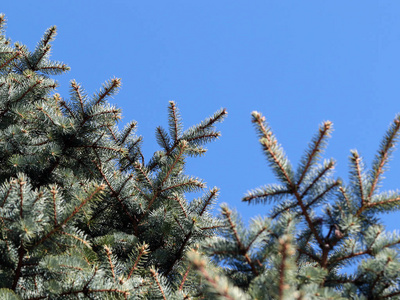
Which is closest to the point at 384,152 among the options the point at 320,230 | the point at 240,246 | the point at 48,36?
the point at 320,230

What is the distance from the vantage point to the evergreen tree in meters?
2.19

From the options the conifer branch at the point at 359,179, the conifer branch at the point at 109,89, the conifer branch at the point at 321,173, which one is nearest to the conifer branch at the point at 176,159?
the conifer branch at the point at 109,89

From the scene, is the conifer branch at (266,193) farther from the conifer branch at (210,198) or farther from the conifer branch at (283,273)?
the conifer branch at (210,198)

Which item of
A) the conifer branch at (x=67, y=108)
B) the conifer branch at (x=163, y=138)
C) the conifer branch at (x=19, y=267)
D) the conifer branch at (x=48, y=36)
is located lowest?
the conifer branch at (x=19, y=267)

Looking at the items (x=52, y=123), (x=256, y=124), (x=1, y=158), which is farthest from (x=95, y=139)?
(x=256, y=124)

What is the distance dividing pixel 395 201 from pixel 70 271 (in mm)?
1848

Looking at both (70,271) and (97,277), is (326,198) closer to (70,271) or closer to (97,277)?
(97,277)

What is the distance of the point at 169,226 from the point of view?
12.5 ft

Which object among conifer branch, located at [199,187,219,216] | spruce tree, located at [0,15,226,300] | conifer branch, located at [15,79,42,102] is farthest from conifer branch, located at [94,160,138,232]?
conifer branch, located at [15,79,42,102]

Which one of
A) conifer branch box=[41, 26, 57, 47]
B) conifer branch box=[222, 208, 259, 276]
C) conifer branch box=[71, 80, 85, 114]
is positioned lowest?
conifer branch box=[222, 208, 259, 276]

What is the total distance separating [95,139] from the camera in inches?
163

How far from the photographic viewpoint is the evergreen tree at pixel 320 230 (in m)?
2.19

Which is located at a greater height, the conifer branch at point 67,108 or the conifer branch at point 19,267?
the conifer branch at point 67,108

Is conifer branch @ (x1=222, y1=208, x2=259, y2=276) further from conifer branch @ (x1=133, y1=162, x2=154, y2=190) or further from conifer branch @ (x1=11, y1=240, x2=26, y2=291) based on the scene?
conifer branch @ (x1=133, y1=162, x2=154, y2=190)
